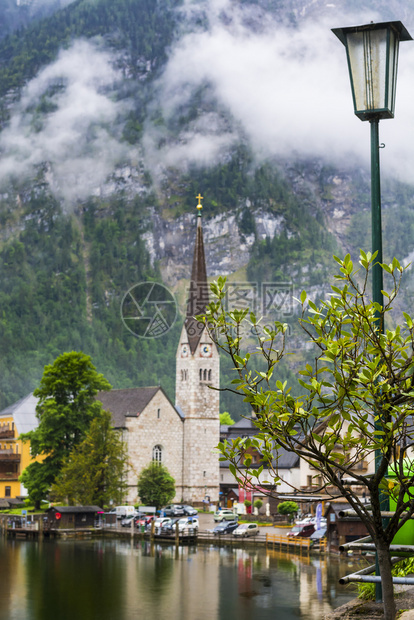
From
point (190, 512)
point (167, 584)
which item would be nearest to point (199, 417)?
point (190, 512)

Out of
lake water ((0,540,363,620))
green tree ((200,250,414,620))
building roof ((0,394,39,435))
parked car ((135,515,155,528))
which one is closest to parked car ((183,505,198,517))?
parked car ((135,515,155,528))

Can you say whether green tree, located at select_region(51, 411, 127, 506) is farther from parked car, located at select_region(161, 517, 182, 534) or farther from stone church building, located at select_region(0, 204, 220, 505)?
stone church building, located at select_region(0, 204, 220, 505)

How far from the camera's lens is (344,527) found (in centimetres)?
6062

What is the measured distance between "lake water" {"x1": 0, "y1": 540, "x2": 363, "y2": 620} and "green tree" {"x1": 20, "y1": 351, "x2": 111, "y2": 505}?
13684 mm

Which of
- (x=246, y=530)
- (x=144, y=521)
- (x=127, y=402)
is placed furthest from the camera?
(x=127, y=402)

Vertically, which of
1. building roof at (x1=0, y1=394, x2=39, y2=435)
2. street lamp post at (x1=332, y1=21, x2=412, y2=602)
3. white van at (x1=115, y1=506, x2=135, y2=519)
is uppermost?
building roof at (x1=0, y1=394, x2=39, y2=435)

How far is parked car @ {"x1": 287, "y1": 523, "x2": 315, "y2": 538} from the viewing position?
6631 centimetres

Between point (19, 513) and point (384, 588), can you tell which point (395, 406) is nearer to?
point (384, 588)

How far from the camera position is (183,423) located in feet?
319

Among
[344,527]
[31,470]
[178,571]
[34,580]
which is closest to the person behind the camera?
[34,580]

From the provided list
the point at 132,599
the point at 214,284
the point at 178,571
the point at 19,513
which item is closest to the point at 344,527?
the point at 178,571

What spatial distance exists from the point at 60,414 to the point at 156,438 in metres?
18.2

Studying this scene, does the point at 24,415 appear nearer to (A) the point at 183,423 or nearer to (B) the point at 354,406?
(A) the point at 183,423

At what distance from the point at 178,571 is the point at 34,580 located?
9101mm
